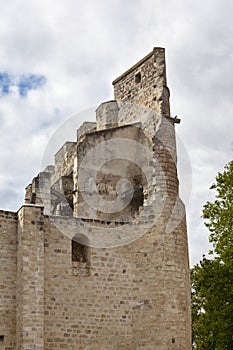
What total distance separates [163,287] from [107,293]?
1522 millimetres

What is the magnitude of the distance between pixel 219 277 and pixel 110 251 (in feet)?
11.3

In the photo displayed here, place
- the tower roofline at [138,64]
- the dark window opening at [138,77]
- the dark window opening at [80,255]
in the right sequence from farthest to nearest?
the dark window opening at [138,77]
the tower roofline at [138,64]
the dark window opening at [80,255]

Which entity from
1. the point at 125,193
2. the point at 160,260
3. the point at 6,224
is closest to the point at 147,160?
the point at 125,193

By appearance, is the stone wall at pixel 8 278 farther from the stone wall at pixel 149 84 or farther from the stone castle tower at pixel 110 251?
the stone wall at pixel 149 84

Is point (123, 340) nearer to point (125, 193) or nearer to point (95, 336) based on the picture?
point (95, 336)

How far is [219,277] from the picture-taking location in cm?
1850

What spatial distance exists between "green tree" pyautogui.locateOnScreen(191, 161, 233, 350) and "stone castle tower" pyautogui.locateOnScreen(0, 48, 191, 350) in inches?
44.8

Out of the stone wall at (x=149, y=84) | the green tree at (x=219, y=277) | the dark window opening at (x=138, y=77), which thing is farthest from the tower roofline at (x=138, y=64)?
the green tree at (x=219, y=277)

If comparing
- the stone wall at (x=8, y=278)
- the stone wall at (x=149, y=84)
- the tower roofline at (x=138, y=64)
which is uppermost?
the tower roofline at (x=138, y=64)

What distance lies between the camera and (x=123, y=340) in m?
16.8

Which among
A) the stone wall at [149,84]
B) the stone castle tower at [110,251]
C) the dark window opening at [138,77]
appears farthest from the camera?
the dark window opening at [138,77]

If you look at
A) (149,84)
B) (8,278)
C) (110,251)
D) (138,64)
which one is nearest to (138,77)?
(138,64)

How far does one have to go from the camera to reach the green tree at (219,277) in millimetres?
17859

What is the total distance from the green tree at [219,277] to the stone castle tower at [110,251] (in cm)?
114
